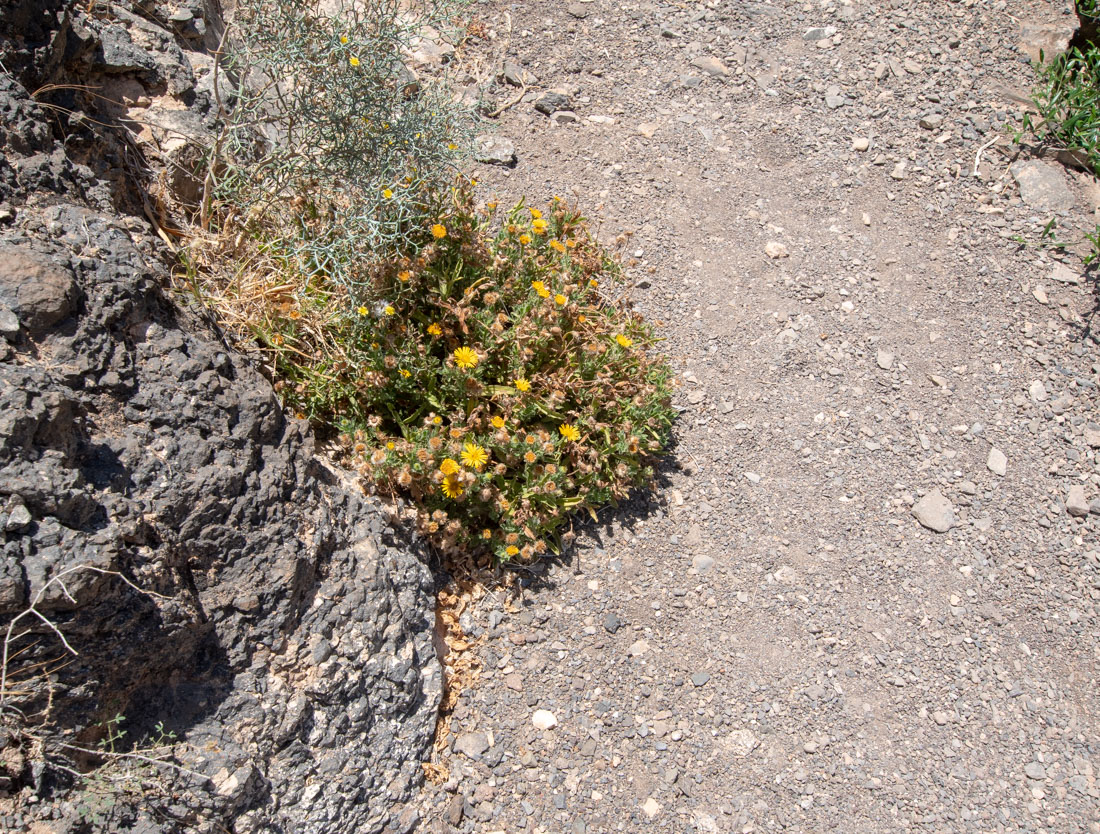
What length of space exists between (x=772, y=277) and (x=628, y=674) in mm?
2258

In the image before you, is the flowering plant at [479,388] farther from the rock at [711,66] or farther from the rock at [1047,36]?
the rock at [1047,36]

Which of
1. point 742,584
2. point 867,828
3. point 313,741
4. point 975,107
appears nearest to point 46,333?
point 313,741

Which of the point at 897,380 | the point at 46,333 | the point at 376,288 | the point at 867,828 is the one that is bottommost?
the point at 867,828

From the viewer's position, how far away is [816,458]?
353cm

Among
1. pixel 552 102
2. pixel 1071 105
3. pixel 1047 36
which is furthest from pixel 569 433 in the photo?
pixel 1047 36

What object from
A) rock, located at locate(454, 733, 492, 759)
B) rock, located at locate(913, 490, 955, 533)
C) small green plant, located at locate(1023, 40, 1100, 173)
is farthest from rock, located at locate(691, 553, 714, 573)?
small green plant, located at locate(1023, 40, 1100, 173)

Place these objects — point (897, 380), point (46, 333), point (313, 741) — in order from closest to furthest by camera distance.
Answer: point (46, 333), point (313, 741), point (897, 380)

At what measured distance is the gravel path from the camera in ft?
9.06

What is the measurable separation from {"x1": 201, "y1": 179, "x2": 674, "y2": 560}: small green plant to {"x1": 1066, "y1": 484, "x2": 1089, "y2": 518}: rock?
6.09 feet

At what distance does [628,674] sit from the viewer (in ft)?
9.62

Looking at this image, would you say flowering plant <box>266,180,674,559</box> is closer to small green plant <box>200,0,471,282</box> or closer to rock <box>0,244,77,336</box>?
small green plant <box>200,0,471,282</box>

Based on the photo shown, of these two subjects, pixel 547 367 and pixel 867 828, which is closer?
pixel 867 828

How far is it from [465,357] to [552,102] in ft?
8.02

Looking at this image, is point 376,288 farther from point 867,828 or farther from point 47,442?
point 867,828
